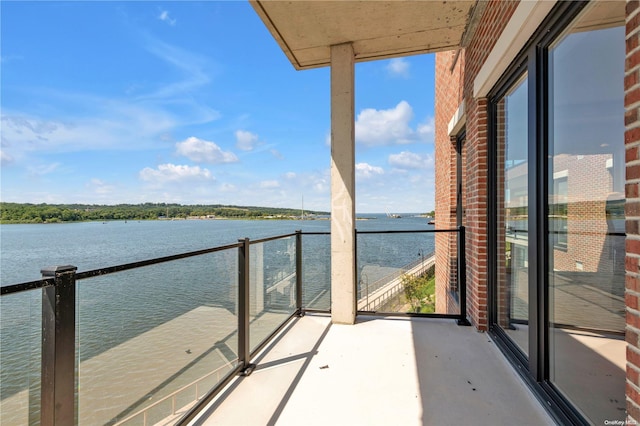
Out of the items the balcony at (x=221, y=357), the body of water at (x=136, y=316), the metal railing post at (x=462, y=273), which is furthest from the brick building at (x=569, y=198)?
the body of water at (x=136, y=316)

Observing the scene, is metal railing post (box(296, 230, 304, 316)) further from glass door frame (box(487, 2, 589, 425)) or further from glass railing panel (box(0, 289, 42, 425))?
glass railing panel (box(0, 289, 42, 425))

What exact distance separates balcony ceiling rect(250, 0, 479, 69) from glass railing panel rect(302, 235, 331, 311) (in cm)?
218

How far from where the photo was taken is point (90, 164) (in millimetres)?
33281

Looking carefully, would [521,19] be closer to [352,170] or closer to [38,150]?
[352,170]

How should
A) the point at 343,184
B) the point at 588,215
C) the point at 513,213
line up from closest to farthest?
the point at 588,215
the point at 513,213
the point at 343,184

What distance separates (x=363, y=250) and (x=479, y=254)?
128cm

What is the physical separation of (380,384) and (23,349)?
189cm

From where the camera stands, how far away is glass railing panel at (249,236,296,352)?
242 centimetres

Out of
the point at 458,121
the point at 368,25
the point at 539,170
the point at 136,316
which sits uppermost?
the point at 368,25

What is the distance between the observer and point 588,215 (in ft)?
4.57

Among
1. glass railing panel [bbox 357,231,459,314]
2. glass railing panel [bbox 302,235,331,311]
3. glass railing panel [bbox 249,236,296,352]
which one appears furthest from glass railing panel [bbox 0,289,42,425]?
glass railing panel [bbox 357,231,459,314]

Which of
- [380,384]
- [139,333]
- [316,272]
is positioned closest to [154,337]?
[139,333]

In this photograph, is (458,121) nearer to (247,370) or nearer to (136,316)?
(247,370)

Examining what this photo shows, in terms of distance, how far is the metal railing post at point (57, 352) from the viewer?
93cm
